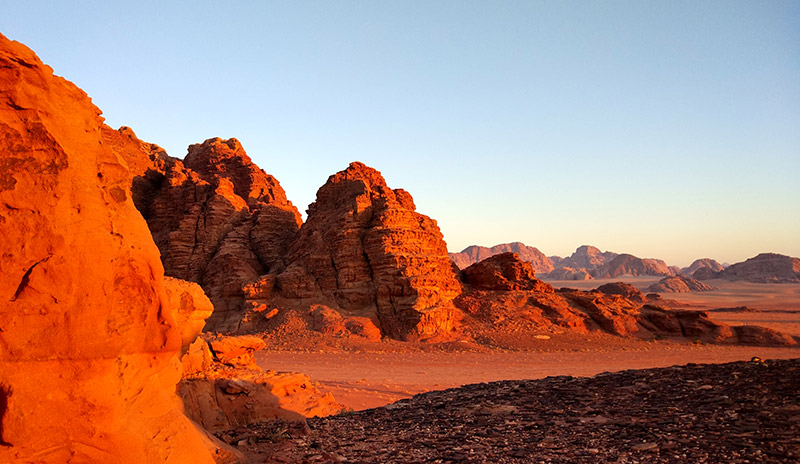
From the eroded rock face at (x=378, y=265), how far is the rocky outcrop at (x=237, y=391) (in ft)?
44.9

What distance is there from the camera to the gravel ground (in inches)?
204

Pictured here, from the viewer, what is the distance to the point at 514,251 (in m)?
164

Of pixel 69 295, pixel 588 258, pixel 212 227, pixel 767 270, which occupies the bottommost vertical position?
pixel 69 295

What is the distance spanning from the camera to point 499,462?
5301 millimetres

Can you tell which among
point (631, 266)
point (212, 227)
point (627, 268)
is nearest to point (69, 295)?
point (212, 227)

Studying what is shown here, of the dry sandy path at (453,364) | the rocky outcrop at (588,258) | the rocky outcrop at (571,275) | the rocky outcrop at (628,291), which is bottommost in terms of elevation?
the dry sandy path at (453,364)

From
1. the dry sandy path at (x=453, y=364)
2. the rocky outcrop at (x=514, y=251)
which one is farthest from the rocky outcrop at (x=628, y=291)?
the rocky outcrop at (x=514, y=251)

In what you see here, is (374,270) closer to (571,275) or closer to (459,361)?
(459,361)

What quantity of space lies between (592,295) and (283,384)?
950 inches

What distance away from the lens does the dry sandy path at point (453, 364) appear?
14.9m

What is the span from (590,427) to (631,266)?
14097 cm

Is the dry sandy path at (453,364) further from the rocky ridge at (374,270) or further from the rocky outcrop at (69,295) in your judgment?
the rocky outcrop at (69,295)

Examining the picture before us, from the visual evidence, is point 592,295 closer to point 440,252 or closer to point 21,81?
point 440,252

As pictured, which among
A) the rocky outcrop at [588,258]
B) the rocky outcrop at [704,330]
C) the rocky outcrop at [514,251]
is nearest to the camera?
the rocky outcrop at [704,330]
